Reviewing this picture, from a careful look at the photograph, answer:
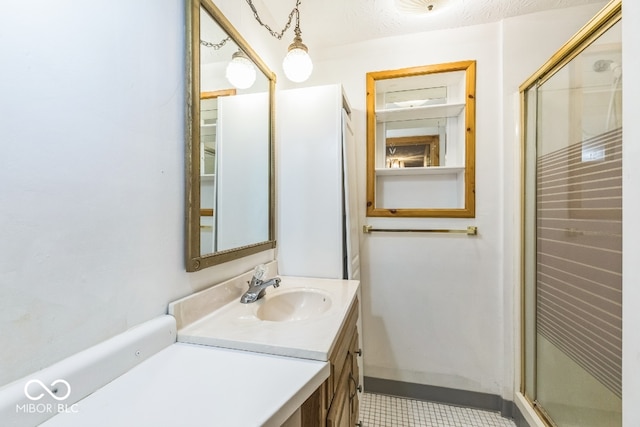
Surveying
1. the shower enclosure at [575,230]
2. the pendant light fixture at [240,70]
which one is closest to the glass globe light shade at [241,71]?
the pendant light fixture at [240,70]

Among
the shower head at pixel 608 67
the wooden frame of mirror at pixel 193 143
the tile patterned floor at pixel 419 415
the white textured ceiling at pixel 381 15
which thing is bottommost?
the tile patterned floor at pixel 419 415

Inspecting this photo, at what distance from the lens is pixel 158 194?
777mm

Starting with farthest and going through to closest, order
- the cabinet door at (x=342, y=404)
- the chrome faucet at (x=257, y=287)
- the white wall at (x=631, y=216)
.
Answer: the chrome faucet at (x=257, y=287) < the cabinet door at (x=342, y=404) < the white wall at (x=631, y=216)

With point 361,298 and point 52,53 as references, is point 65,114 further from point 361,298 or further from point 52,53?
point 361,298

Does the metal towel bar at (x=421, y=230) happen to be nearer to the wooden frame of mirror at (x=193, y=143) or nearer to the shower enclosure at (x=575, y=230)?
the shower enclosure at (x=575, y=230)

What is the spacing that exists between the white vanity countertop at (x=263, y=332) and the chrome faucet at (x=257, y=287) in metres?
0.03

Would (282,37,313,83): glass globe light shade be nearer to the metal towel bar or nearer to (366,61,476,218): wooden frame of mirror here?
(366,61,476,218): wooden frame of mirror

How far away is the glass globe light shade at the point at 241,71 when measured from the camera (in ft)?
3.69

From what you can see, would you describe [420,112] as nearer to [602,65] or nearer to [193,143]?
[602,65]

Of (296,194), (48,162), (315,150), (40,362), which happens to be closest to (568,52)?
(315,150)

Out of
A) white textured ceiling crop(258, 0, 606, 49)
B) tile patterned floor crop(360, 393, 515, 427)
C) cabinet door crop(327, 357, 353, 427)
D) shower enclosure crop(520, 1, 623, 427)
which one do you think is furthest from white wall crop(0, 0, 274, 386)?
shower enclosure crop(520, 1, 623, 427)

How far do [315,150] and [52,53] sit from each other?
1.07 m

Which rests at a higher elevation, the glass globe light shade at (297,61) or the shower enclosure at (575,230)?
the glass globe light shade at (297,61)

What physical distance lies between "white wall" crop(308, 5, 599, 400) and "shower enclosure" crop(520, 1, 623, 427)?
0.33 feet
